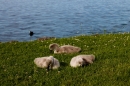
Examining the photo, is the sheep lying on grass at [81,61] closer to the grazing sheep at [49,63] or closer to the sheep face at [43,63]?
the grazing sheep at [49,63]

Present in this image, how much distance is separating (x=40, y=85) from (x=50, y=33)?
Answer: 25099 millimetres

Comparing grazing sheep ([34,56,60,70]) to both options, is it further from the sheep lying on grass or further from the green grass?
the sheep lying on grass

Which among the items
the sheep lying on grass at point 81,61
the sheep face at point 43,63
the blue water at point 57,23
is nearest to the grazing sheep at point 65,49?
the sheep lying on grass at point 81,61

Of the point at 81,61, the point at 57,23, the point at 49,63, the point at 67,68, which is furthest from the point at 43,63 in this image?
the point at 57,23

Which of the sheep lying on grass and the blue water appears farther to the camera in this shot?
the blue water

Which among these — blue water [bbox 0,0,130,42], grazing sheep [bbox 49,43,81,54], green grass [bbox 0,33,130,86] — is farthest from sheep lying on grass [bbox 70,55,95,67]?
blue water [bbox 0,0,130,42]

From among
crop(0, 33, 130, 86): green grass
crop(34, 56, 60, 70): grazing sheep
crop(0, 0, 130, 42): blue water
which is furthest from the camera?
crop(0, 0, 130, 42): blue water

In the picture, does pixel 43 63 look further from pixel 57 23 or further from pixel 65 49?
pixel 57 23

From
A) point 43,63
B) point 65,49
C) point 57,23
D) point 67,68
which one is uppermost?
point 43,63

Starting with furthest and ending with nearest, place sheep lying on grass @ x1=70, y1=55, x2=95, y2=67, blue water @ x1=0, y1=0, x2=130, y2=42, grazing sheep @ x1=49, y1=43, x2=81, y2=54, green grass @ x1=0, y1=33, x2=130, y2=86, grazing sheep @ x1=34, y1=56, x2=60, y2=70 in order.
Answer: blue water @ x1=0, y1=0, x2=130, y2=42
grazing sheep @ x1=49, y1=43, x2=81, y2=54
sheep lying on grass @ x1=70, y1=55, x2=95, y2=67
grazing sheep @ x1=34, y1=56, x2=60, y2=70
green grass @ x1=0, y1=33, x2=130, y2=86

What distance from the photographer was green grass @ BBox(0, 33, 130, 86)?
11.8m

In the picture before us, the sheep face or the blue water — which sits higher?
the sheep face

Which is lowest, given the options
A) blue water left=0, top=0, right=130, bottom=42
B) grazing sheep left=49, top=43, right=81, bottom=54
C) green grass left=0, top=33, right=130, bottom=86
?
blue water left=0, top=0, right=130, bottom=42

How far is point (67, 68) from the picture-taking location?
1312 centimetres
